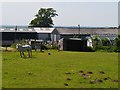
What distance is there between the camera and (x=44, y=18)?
4277 inches

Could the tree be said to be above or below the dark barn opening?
above

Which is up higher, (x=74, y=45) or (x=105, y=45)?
(x=74, y=45)

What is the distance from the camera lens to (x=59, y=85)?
12133 millimetres

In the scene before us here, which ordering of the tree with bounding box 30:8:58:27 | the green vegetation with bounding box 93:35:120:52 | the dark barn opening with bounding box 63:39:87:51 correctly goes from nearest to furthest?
the green vegetation with bounding box 93:35:120:52 < the dark barn opening with bounding box 63:39:87:51 < the tree with bounding box 30:8:58:27

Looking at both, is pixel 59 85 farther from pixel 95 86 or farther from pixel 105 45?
pixel 105 45

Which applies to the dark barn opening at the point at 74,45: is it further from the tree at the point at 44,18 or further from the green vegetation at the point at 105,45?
the tree at the point at 44,18

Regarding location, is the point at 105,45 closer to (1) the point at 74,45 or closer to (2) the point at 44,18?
(1) the point at 74,45

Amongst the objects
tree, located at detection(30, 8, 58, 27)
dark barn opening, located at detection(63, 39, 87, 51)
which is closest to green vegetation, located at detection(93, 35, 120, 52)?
dark barn opening, located at detection(63, 39, 87, 51)

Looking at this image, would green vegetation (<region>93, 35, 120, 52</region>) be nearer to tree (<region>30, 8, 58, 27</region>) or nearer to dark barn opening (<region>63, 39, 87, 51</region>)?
dark barn opening (<region>63, 39, 87, 51</region>)

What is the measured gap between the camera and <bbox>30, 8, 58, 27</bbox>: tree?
107812 mm

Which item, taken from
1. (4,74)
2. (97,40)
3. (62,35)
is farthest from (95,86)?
(62,35)

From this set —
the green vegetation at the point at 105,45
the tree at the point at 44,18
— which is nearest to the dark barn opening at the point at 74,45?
the green vegetation at the point at 105,45

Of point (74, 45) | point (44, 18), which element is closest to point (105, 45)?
point (74, 45)

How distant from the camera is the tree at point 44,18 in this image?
10781cm
